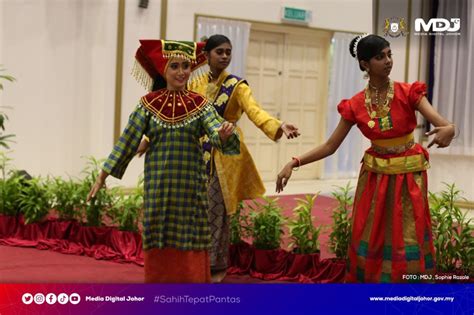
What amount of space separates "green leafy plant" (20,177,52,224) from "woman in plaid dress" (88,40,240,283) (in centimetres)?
162

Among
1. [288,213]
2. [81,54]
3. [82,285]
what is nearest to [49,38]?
[81,54]

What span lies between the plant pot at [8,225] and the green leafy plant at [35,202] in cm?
10

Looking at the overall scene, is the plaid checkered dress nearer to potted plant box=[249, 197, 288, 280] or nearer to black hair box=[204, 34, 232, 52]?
black hair box=[204, 34, 232, 52]

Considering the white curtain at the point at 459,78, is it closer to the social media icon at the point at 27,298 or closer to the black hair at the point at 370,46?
the black hair at the point at 370,46

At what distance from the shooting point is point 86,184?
489 cm

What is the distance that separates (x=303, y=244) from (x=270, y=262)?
0.67 feet

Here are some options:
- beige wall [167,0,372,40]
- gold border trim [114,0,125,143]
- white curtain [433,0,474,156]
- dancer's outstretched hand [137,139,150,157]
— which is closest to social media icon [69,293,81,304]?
dancer's outstretched hand [137,139,150,157]

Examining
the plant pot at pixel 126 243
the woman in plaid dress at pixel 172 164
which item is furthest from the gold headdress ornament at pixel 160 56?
the plant pot at pixel 126 243

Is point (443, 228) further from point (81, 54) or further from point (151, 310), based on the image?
point (81, 54)

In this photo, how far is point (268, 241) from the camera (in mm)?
4195

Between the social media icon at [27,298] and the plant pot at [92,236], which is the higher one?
the plant pot at [92,236]

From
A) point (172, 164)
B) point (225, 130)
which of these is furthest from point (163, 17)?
point (225, 130)

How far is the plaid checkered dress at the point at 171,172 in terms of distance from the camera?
326 cm

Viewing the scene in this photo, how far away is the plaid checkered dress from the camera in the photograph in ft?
10.7
